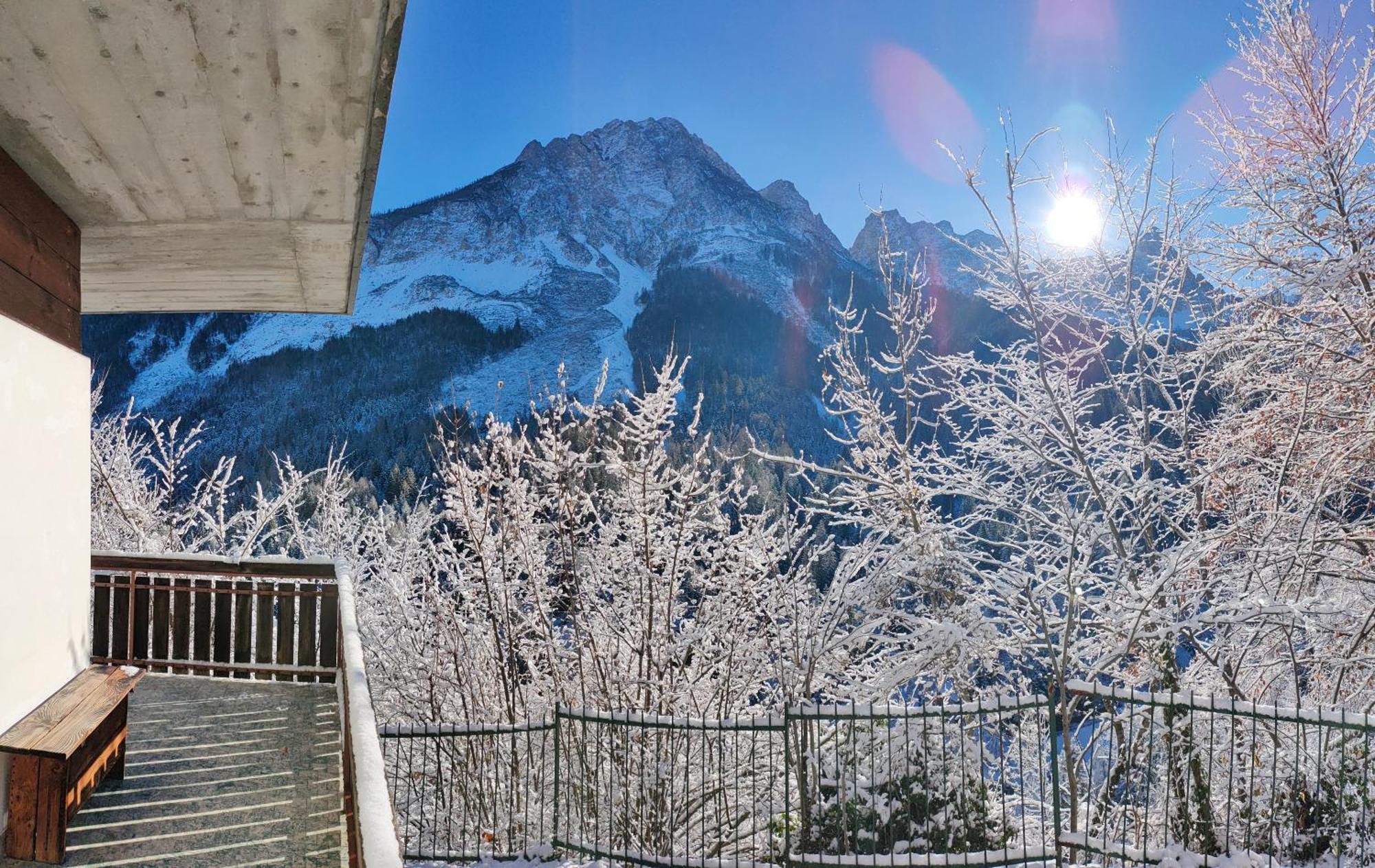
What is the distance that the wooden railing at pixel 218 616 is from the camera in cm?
594

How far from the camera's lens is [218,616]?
239 inches

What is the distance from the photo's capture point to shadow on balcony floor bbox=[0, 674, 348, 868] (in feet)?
11.3

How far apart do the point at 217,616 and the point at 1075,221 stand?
9.22 m

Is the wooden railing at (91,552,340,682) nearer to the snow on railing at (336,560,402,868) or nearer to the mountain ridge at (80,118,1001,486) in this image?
the snow on railing at (336,560,402,868)

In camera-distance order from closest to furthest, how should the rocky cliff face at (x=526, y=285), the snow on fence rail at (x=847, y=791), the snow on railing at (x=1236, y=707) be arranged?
the snow on railing at (x=1236, y=707) < the snow on fence rail at (x=847, y=791) < the rocky cliff face at (x=526, y=285)

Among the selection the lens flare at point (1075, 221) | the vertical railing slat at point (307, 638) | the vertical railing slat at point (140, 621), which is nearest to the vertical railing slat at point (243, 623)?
the vertical railing slat at point (307, 638)

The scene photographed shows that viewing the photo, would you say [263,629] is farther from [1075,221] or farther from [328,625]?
[1075,221]

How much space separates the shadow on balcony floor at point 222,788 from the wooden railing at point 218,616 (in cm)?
45

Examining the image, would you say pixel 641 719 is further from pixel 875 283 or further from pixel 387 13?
pixel 875 283

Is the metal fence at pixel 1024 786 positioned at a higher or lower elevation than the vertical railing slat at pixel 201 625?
lower

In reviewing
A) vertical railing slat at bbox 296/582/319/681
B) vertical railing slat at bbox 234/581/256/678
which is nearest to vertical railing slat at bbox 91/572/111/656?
vertical railing slat at bbox 234/581/256/678

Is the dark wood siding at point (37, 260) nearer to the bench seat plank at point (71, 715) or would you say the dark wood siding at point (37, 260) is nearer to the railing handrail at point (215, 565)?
the bench seat plank at point (71, 715)

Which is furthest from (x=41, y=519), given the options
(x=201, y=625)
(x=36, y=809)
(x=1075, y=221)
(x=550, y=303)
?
(x=550, y=303)

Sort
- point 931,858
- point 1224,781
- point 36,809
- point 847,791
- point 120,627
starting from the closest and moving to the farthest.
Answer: point 36,809 < point 931,858 < point 120,627 < point 847,791 < point 1224,781
